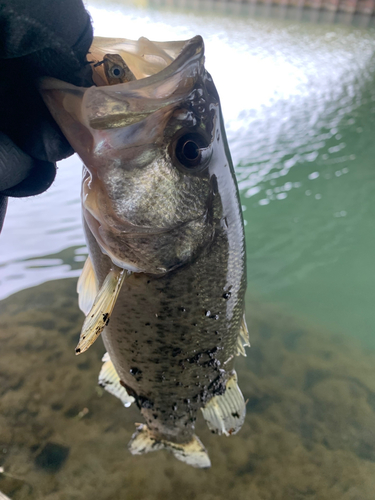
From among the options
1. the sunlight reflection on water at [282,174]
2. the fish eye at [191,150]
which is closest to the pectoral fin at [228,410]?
the fish eye at [191,150]

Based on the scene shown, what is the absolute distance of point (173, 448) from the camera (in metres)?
1.73

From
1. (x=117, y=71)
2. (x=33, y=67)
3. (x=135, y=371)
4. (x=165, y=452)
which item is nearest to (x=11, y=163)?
(x=33, y=67)

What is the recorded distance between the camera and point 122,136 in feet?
2.88

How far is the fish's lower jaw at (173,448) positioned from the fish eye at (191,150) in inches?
54.6

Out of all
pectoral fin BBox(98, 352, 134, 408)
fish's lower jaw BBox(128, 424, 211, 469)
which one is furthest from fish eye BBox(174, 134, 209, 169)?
fish's lower jaw BBox(128, 424, 211, 469)

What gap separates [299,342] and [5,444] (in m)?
2.36

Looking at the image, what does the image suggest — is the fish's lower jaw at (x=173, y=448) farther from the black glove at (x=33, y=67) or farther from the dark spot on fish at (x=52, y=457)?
the black glove at (x=33, y=67)

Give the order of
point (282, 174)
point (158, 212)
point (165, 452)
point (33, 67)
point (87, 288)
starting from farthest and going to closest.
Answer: point (282, 174)
point (165, 452)
point (87, 288)
point (158, 212)
point (33, 67)

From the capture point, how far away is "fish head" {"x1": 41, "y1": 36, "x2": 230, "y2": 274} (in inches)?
33.7

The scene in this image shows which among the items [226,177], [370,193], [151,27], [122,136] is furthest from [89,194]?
[151,27]

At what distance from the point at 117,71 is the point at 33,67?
207 millimetres

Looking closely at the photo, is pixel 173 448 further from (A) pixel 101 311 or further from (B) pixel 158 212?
(B) pixel 158 212

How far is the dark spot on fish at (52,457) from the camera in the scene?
6.80 ft

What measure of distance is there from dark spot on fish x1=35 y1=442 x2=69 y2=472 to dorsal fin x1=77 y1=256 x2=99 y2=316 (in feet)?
4.16
